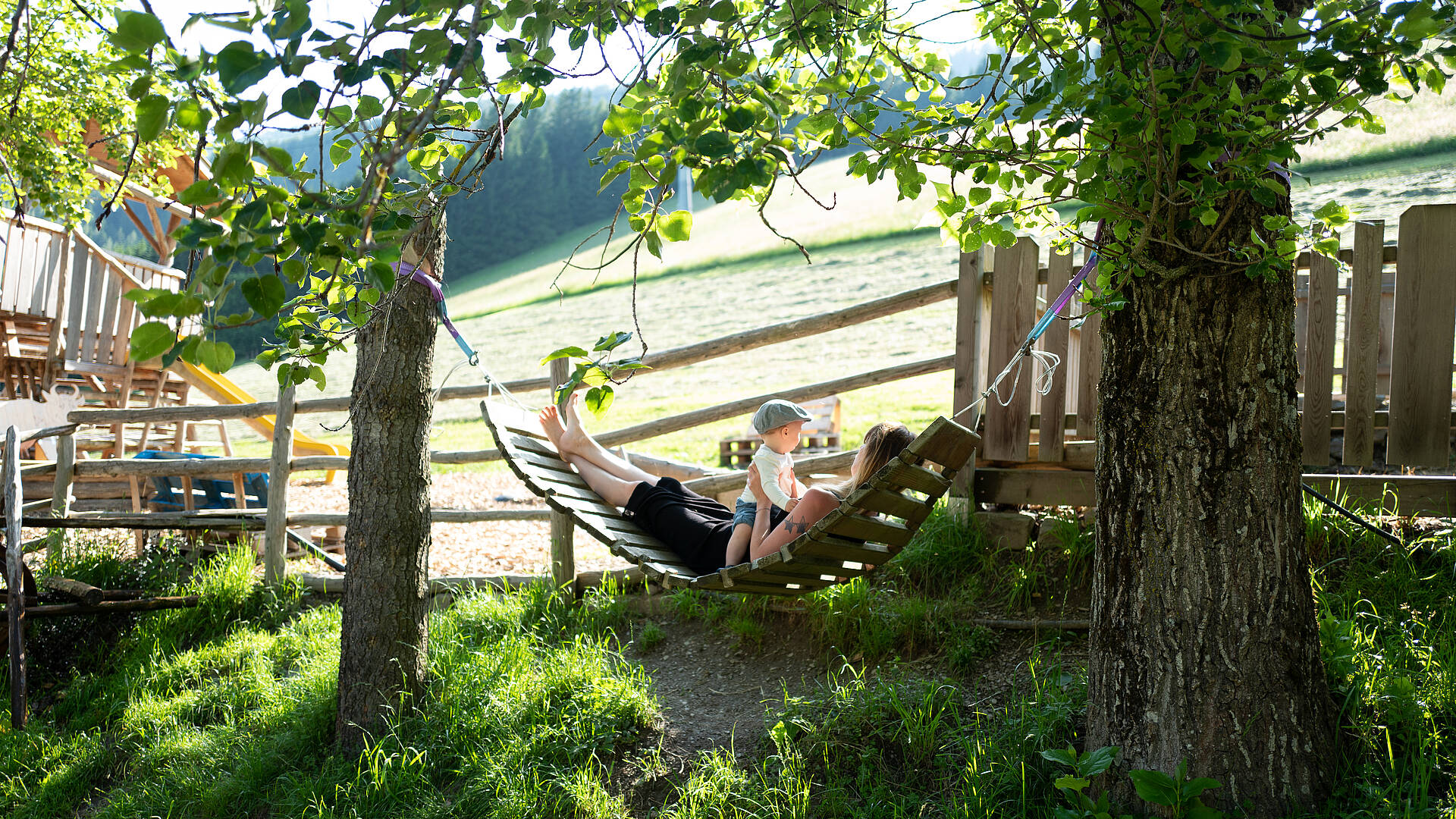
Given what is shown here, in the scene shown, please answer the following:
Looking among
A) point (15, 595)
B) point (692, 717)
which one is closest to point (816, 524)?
point (692, 717)

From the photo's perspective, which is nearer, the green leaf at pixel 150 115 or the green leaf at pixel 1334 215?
the green leaf at pixel 150 115

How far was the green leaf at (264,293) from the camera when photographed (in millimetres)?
1184

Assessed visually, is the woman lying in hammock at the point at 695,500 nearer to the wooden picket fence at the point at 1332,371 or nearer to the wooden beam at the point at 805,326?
the wooden beam at the point at 805,326

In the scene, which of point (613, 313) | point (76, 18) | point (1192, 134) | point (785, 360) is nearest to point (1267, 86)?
point (1192, 134)

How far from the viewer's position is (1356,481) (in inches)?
134

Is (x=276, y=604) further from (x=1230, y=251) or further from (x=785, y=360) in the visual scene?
(x=785, y=360)

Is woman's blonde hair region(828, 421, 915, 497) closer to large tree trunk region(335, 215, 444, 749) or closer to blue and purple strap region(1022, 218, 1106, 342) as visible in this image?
blue and purple strap region(1022, 218, 1106, 342)

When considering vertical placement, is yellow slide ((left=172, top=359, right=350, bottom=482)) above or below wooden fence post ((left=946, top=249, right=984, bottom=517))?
below

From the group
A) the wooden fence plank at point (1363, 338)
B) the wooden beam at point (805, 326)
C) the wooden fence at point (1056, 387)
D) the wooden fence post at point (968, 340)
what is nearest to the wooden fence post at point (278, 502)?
the wooden fence at point (1056, 387)

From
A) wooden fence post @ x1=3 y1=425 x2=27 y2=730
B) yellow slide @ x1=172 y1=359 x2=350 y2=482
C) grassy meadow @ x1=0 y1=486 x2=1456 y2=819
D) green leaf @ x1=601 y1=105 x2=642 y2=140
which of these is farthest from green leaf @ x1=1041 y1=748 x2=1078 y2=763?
yellow slide @ x1=172 y1=359 x2=350 y2=482

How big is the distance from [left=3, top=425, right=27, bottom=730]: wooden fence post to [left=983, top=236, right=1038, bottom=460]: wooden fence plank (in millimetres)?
4172

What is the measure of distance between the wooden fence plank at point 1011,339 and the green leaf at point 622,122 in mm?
2416

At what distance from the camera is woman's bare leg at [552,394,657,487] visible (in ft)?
13.2

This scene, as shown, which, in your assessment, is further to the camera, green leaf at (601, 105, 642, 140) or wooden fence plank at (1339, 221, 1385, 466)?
wooden fence plank at (1339, 221, 1385, 466)
